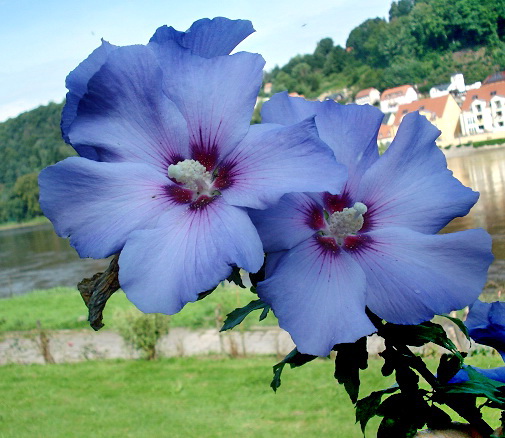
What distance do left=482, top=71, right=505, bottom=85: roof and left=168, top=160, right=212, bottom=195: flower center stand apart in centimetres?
2915

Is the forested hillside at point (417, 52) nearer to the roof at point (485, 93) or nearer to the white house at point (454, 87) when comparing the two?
the white house at point (454, 87)

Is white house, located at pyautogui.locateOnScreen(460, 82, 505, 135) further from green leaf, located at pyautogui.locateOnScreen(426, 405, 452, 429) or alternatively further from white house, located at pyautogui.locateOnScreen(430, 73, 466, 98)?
green leaf, located at pyautogui.locateOnScreen(426, 405, 452, 429)

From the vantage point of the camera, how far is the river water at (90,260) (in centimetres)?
2187

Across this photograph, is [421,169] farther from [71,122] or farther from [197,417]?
[197,417]

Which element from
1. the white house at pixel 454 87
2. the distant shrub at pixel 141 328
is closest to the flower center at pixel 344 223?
the distant shrub at pixel 141 328

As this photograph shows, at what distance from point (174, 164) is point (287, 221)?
0.07 meters

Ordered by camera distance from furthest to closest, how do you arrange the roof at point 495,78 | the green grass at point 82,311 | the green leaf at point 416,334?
the roof at point 495,78
the green grass at point 82,311
the green leaf at point 416,334

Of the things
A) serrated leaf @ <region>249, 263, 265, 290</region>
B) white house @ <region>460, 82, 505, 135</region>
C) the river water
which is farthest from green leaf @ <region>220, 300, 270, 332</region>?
white house @ <region>460, 82, 505, 135</region>

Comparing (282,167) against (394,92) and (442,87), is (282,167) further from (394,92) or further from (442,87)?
(394,92)

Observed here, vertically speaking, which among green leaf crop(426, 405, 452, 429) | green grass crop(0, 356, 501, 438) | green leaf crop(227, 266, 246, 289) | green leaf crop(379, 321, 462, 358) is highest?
green leaf crop(227, 266, 246, 289)

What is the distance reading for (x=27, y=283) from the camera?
1050 inches

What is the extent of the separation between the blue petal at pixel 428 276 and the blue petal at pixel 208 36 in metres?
0.14

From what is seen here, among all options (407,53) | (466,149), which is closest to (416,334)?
(466,149)

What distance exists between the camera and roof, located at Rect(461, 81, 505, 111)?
25766 millimetres
